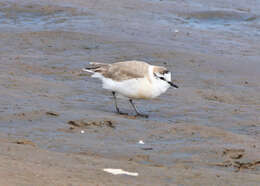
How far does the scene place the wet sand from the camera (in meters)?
6.59

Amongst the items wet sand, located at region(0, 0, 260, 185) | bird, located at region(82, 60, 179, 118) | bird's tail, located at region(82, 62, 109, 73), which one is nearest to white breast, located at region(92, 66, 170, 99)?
bird, located at region(82, 60, 179, 118)

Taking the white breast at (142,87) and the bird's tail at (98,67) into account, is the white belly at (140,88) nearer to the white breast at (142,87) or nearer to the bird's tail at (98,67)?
the white breast at (142,87)

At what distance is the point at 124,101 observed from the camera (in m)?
10.3

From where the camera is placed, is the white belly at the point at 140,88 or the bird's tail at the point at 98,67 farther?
the bird's tail at the point at 98,67

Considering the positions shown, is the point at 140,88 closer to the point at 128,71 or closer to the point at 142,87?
the point at 142,87

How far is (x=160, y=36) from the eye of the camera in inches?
555

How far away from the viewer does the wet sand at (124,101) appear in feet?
21.6

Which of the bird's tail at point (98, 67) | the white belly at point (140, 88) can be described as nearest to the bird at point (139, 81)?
the white belly at point (140, 88)

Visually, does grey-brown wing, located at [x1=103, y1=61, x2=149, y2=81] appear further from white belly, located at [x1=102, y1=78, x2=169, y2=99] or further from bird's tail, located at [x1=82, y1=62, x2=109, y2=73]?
bird's tail, located at [x1=82, y1=62, x2=109, y2=73]

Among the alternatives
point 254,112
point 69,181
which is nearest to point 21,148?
point 69,181

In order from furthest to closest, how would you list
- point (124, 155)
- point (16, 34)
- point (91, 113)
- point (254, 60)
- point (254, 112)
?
1. point (16, 34)
2. point (254, 60)
3. point (254, 112)
4. point (91, 113)
5. point (124, 155)

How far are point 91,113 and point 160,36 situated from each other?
217 inches

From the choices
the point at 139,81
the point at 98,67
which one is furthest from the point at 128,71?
the point at 98,67

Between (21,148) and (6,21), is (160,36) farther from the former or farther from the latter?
(21,148)
